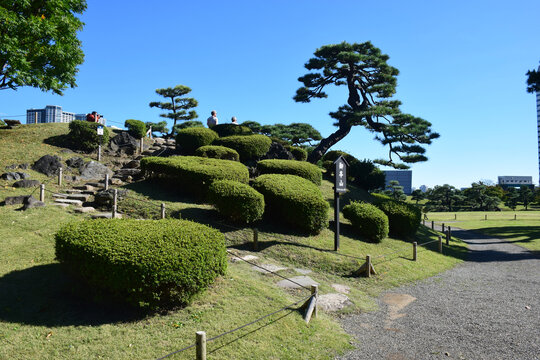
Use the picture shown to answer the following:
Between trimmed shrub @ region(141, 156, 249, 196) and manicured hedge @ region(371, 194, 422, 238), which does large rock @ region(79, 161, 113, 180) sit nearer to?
trimmed shrub @ region(141, 156, 249, 196)

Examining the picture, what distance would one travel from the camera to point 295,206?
1068 cm

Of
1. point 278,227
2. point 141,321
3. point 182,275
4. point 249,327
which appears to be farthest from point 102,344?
point 278,227

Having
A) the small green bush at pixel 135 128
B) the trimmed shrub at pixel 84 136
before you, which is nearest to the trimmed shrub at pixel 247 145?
the small green bush at pixel 135 128

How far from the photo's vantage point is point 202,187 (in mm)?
11859

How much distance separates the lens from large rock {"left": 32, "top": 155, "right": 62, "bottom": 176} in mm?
14430

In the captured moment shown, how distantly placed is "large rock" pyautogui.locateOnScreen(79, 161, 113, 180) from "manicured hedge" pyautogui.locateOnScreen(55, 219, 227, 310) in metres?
9.61

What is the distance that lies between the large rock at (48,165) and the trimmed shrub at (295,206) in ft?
32.6

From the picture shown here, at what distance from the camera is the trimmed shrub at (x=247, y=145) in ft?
55.8

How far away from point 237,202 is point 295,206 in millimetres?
2064

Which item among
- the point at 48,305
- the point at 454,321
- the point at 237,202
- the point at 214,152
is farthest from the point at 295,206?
the point at 48,305

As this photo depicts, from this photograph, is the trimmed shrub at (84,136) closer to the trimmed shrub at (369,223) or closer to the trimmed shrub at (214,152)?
the trimmed shrub at (214,152)

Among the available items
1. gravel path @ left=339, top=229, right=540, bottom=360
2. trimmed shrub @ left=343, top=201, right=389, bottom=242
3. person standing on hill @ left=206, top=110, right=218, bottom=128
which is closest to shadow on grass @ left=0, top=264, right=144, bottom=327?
gravel path @ left=339, top=229, right=540, bottom=360

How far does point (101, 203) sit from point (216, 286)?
6.90 m

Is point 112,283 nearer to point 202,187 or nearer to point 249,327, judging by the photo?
point 249,327
